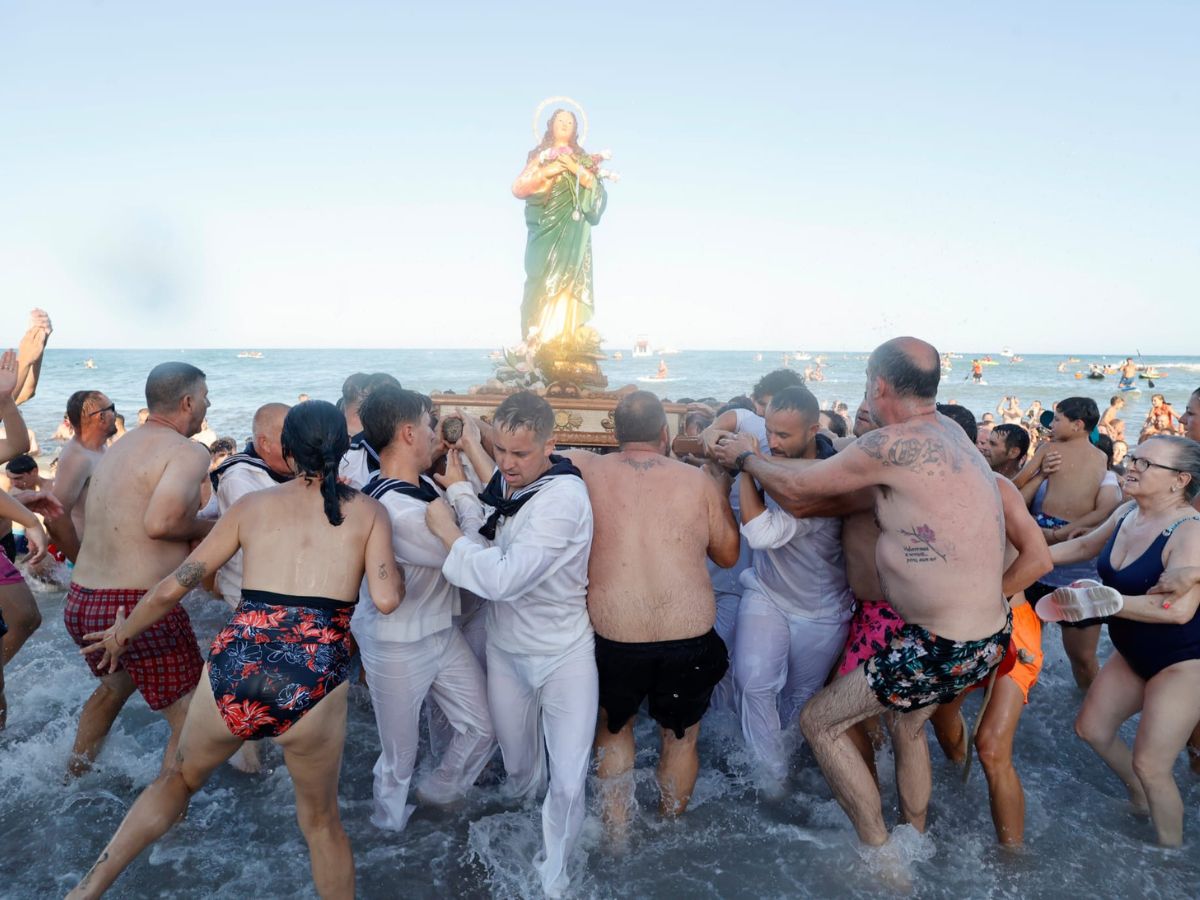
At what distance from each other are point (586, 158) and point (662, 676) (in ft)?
24.6

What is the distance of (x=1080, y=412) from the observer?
15.0 ft

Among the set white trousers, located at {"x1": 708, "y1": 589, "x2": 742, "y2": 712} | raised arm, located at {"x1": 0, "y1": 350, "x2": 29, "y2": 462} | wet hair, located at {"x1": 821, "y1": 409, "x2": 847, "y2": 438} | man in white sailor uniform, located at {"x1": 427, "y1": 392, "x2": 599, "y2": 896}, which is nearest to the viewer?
man in white sailor uniform, located at {"x1": 427, "y1": 392, "x2": 599, "y2": 896}

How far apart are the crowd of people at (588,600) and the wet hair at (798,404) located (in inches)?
0.4

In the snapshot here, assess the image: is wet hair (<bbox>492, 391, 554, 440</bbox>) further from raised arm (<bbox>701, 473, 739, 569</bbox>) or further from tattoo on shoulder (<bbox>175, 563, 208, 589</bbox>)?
tattoo on shoulder (<bbox>175, 563, 208, 589</bbox>)

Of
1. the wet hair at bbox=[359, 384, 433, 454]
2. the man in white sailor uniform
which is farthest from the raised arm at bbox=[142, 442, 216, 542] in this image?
the man in white sailor uniform

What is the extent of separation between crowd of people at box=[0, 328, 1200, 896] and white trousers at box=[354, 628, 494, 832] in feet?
0.04

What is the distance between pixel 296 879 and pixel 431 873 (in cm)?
54

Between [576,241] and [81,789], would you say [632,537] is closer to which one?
[81,789]

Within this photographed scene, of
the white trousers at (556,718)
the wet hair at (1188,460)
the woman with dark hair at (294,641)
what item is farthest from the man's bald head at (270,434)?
the wet hair at (1188,460)

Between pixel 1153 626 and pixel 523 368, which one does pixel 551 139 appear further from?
pixel 1153 626

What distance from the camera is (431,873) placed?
2.93 m

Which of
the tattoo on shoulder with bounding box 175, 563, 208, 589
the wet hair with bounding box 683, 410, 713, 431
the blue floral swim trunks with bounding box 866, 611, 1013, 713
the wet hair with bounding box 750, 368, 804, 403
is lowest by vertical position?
the blue floral swim trunks with bounding box 866, 611, 1013, 713

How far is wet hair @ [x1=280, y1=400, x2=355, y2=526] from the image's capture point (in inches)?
92.1

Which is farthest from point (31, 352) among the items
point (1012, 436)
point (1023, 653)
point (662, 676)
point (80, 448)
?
point (1012, 436)
